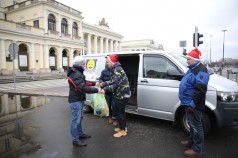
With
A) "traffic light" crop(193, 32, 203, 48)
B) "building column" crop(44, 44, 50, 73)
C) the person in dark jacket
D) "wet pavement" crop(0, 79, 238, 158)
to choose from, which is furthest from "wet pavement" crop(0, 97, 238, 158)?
"building column" crop(44, 44, 50, 73)

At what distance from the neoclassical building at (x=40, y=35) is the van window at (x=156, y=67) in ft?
79.5

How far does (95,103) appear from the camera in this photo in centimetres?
579

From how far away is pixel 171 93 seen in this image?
454 cm

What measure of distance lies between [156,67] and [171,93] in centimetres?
90

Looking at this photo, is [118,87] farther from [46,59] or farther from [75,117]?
[46,59]

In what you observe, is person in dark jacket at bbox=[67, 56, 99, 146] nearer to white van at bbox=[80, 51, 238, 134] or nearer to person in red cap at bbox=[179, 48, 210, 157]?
white van at bbox=[80, 51, 238, 134]

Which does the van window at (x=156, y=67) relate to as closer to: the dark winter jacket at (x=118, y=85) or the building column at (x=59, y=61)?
the dark winter jacket at (x=118, y=85)

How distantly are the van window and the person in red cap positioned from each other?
3.79 feet

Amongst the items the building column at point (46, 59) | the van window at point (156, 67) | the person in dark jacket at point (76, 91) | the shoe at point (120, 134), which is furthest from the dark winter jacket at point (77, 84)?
the building column at point (46, 59)

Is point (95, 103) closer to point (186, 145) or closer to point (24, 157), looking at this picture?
point (24, 157)

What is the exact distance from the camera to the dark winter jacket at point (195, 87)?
3218 mm

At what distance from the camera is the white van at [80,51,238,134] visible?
12.9ft

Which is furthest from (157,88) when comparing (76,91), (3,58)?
(3,58)

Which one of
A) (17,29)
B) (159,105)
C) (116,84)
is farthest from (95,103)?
(17,29)
